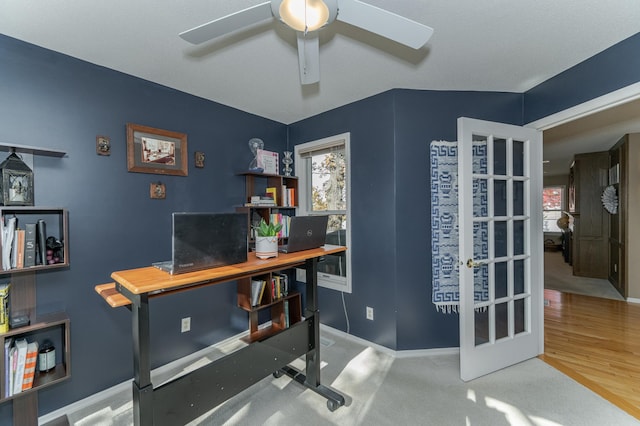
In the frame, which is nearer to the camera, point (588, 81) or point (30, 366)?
point (30, 366)

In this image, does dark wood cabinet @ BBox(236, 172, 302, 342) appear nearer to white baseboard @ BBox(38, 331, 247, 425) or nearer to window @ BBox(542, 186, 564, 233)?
white baseboard @ BBox(38, 331, 247, 425)

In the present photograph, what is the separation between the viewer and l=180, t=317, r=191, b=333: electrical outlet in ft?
8.24

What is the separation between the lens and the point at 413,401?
1.95 metres

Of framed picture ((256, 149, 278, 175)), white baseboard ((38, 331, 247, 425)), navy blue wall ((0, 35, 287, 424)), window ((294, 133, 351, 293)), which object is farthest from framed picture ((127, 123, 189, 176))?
white baseboard ((38, 331, 247, 425))

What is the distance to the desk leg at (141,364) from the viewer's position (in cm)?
121

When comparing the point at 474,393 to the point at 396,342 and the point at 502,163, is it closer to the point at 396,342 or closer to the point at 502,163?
the point at 396,342

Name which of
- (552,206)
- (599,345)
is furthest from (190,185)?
(552,206)

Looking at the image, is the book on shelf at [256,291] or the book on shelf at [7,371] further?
the book on shelf at [256,291]

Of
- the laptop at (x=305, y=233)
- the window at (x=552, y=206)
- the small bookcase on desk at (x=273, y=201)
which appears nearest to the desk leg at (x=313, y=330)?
the laptop at (x=305, y=233)

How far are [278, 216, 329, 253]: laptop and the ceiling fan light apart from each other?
3.19 ft

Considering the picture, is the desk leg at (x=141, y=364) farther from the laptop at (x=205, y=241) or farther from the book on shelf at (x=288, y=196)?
the book on shelf at (x=288, y=196)

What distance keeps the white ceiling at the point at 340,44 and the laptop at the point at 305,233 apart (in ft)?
3.84

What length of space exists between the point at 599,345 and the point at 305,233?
10.4 ft

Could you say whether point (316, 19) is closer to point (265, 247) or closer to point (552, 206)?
point (265, 247)
